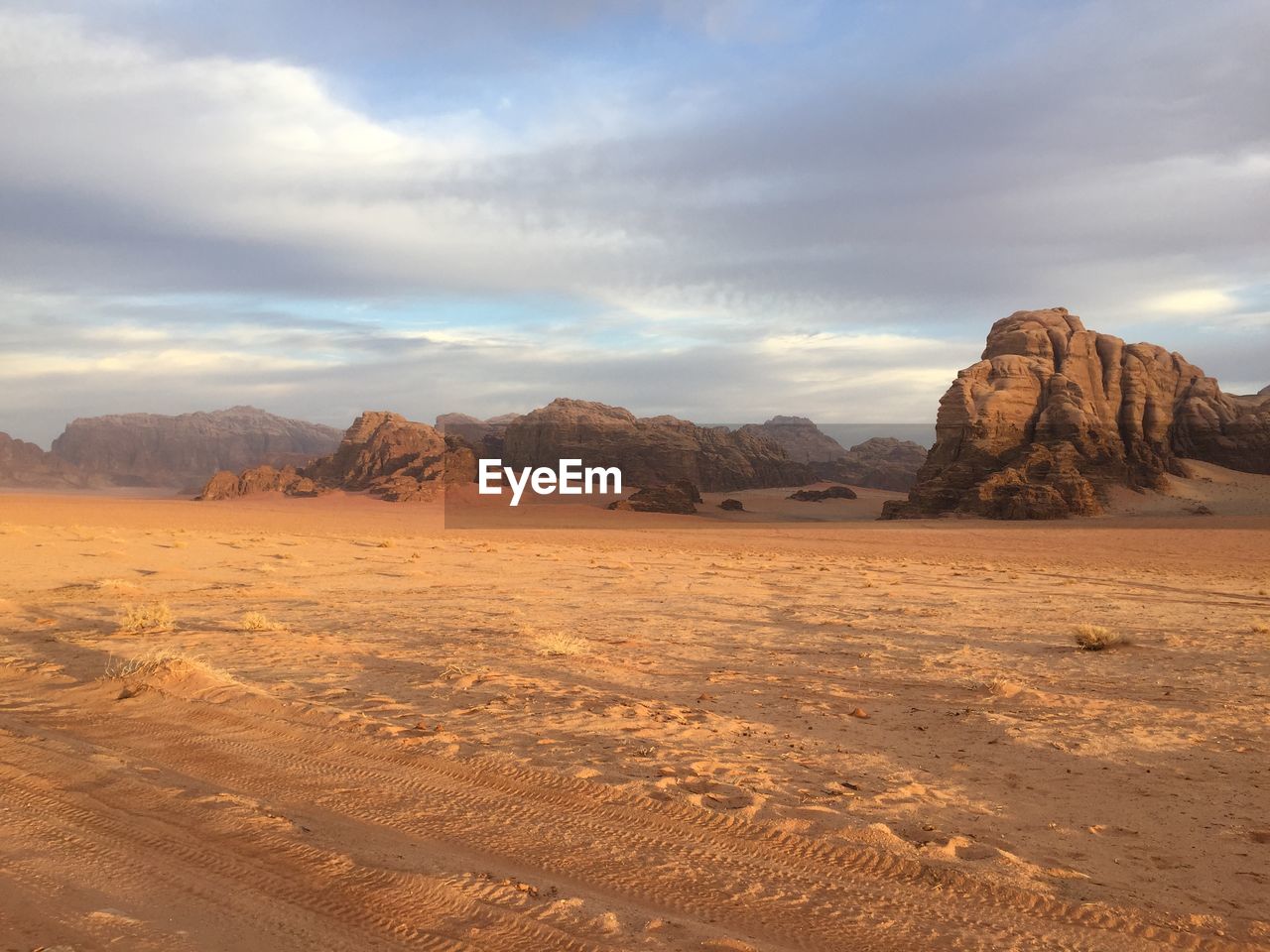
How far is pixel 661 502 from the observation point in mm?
51344

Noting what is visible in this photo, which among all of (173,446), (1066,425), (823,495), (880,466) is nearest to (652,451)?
(823,495)

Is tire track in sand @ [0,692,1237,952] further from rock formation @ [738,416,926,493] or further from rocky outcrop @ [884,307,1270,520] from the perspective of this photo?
rock formation @ [738,416,926,493]

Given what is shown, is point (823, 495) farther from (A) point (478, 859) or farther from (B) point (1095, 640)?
(A) point (478, 859)

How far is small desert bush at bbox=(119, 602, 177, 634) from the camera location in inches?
418

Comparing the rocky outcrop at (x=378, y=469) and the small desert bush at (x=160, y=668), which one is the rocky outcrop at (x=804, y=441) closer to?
the rocky outcrop at (x=378, y=469)

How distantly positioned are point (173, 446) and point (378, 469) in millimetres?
106554

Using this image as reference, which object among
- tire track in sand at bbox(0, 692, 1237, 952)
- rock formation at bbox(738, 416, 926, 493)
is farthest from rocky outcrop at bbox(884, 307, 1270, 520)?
tire track in sand at bbox(0, 692, 1237, 952)

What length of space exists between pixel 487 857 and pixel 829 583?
14.9 m

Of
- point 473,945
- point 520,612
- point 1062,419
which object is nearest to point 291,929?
point 473,945

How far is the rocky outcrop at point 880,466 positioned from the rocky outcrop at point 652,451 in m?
5.96

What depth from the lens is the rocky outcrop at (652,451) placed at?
224 feet

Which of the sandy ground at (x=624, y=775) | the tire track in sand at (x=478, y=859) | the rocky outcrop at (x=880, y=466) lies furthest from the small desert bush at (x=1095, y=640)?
the rocky outcrop at (x=880, y=466)

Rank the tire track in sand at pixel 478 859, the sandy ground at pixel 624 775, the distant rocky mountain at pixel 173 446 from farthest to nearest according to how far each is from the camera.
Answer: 1. the distant rocky mountain at pixel 173 446
2. the sandy ground at pixel 624 775
3. the tire track in sand at pixel 478 859

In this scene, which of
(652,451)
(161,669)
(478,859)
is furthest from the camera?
(652,451)
